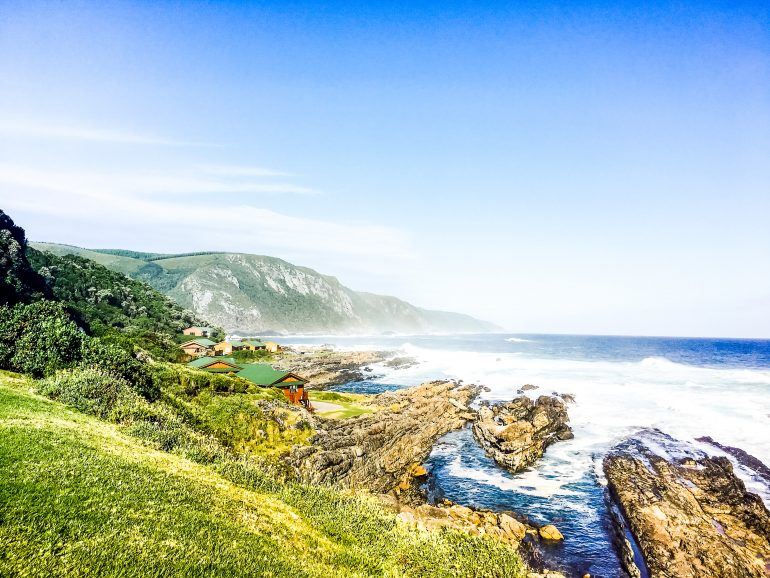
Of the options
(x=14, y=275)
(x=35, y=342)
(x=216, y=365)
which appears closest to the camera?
(x=35, y=342)

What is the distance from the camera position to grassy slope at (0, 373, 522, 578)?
8.80 m

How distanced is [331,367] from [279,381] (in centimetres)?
5376

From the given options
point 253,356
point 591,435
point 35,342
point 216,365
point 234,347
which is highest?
point 35,342

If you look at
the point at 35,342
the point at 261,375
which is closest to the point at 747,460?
the point at 261,375

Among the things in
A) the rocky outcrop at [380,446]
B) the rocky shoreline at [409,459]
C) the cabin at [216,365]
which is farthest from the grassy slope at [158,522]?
the cabin at [216,365]

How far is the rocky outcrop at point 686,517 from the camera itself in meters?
19.5

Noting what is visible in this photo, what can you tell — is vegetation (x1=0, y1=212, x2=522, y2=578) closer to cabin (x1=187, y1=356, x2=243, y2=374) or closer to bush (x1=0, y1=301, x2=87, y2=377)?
bush (x1=0, y1=301, x2=87, y2=377)

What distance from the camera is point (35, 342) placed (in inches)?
906

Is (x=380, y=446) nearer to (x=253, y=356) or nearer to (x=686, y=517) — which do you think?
(x=686, y=517)

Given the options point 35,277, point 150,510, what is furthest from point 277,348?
point 150,510

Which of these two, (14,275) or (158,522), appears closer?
(158,522)

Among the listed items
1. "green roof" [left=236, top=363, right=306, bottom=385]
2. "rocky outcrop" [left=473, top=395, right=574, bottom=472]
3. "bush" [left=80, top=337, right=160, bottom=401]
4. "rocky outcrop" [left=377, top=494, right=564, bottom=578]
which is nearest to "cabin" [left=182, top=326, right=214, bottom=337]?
"green roof" [left=236, top=363, right=306, bottom=385]

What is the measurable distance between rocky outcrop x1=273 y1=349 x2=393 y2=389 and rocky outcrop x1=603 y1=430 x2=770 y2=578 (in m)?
55.6

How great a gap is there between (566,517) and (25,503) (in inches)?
1078
